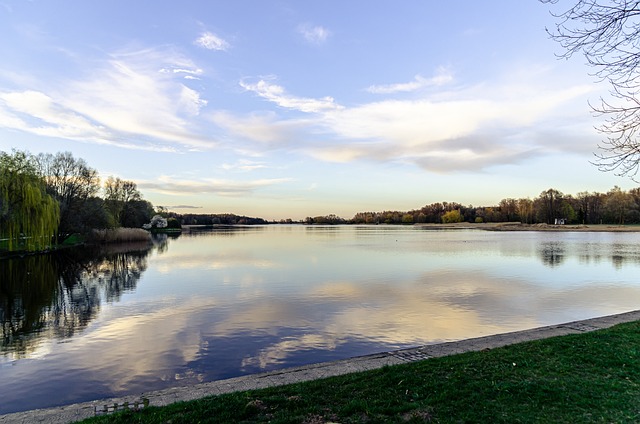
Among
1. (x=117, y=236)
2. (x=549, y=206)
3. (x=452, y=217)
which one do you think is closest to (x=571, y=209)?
(x=549, y=206)

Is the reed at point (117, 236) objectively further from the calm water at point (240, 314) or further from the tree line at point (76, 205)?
the calm water at point (240, 314)

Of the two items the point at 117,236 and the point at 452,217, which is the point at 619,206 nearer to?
the point at 452,217

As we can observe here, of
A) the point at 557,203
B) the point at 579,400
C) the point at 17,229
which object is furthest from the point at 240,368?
A: the point at 557,203

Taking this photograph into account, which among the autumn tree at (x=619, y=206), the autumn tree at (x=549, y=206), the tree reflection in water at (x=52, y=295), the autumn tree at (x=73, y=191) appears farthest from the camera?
the autumn tree at (x=549, y=206)

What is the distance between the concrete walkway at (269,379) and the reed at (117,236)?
46390 millimetres

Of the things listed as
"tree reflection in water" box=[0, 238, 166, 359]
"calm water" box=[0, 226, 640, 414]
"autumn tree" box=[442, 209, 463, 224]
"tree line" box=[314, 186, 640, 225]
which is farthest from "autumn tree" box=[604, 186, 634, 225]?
"tree reflection in water" box=[0, 238, 166, 359]

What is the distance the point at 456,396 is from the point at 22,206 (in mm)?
31748

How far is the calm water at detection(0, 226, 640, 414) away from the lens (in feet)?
24.3

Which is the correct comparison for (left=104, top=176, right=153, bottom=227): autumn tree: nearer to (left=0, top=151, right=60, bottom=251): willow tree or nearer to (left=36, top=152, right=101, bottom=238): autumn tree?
(left=36, top=152, right=101, bottom=238): autumn tree

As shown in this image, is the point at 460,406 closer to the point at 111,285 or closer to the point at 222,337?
the point at 222,337

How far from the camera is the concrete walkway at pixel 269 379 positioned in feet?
16.1

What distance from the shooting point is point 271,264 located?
24266 millimetres

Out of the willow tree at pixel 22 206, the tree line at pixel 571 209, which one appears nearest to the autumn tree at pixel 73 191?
the willow tree at pixel 22 206

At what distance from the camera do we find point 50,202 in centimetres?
2981
